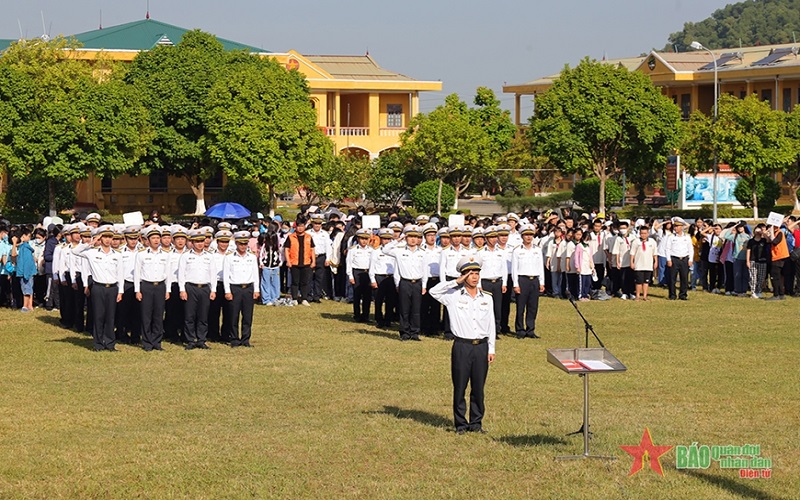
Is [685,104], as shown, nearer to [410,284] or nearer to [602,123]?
[602,123]

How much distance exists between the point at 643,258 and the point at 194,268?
11.1 meters

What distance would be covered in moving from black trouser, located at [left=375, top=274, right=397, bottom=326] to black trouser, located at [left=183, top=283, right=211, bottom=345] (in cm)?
388

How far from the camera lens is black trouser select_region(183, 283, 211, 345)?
1997 centimetres

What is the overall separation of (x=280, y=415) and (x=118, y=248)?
631 cm

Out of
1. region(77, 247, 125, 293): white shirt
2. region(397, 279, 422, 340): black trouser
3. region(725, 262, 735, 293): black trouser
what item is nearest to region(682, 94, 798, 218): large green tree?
region(725, 262, 735, 293): black trouser

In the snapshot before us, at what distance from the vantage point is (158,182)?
225 ft

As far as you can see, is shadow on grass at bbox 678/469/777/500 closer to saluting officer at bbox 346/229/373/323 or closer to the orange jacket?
saluting officer at bbox 346/229/373/323

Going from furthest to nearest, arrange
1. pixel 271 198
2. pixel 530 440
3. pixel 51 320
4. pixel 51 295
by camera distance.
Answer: pixel 271 198 → pixel 51 295 → pixel 51 320 → pixel 530 440

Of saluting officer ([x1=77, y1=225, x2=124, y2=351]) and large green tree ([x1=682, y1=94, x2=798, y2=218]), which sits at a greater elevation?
large green tree ([x1=682, y1=94, x2=798, y2=218])

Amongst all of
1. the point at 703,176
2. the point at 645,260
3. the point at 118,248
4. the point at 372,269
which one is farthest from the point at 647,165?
the point at 118,248

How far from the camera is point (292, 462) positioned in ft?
39.9

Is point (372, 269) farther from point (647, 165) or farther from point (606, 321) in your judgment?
point (647, 165)

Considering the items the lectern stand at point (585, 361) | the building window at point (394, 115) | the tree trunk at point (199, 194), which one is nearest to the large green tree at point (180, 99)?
the tree trunk at point (199, 194)

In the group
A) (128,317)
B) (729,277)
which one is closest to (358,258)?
(128,317)
